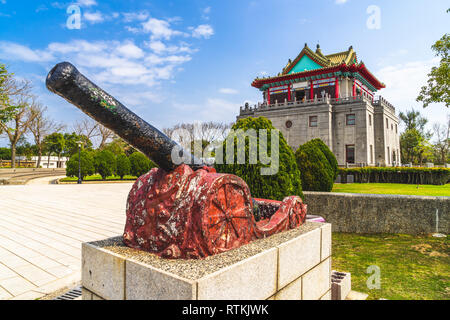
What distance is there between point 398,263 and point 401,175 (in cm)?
1708

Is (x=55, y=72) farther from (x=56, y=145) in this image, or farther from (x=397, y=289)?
(x=56, y=145)

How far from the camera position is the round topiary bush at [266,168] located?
17.6 ft

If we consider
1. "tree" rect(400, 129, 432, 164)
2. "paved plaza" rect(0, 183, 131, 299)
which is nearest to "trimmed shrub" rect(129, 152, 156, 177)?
"paved plaza" rect(0, 183, 131, 299)

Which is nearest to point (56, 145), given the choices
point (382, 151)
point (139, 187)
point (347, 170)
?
point (347, 170)

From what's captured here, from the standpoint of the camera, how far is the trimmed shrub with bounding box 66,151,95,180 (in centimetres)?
2412

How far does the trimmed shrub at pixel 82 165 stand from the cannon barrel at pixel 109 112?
82.2 ft

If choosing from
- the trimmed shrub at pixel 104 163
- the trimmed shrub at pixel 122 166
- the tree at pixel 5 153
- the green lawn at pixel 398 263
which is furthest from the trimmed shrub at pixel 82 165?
the tree at pixel 5 153

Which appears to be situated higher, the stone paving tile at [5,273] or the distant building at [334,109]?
the distant building at [334,109]

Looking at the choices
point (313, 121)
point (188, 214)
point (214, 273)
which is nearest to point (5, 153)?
point (313, 121)

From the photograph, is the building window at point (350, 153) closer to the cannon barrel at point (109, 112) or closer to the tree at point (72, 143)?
the cannon barrel at point (109, 112)

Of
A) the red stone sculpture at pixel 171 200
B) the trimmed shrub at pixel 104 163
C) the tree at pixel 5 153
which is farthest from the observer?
the tree at pixel 5 153

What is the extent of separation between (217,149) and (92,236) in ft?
10.8

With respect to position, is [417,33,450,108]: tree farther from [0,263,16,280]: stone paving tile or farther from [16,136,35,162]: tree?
[16,136,35,162]: tree
